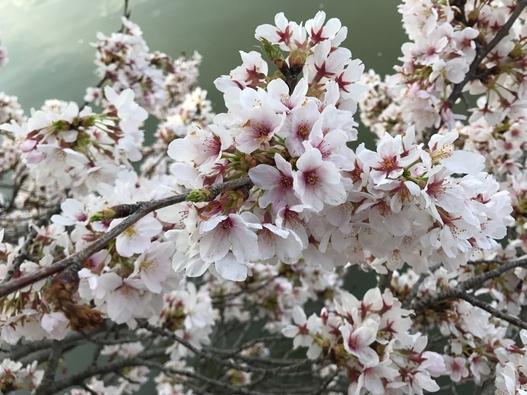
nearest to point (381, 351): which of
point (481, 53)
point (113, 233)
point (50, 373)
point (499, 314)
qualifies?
point (499, 314)

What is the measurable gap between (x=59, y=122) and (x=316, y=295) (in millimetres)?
2626

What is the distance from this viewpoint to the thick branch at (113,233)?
52 cm

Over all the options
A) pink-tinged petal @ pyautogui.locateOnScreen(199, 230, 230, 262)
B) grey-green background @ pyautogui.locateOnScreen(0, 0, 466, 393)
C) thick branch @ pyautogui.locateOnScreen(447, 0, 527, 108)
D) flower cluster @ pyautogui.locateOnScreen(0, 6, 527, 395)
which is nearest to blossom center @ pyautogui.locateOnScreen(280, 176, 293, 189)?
flower cluster @ pyautogui.locateOnScreen(0, 6, 527, 395)

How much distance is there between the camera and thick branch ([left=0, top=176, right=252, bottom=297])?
0.52 m

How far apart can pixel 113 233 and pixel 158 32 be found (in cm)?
673

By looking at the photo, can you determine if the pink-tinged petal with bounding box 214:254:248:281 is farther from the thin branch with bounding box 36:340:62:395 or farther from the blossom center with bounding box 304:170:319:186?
the thin branch with bounding box 36:340:62:395

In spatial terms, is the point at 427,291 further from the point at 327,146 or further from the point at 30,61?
the point at 30,61

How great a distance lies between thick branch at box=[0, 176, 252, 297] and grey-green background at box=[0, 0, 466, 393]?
4.95m

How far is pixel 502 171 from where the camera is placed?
1.92 meters

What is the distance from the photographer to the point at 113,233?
1.94 feet

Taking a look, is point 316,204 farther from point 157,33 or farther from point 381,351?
point 157,33

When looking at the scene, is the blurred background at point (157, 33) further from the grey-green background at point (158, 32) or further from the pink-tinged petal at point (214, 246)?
Answer: the pink-tinged petal at point (214, 246)

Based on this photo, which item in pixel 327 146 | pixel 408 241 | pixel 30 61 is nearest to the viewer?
pixel 327 146

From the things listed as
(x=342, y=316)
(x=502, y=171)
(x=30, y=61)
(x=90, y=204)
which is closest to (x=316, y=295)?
(x=502, y=171)
